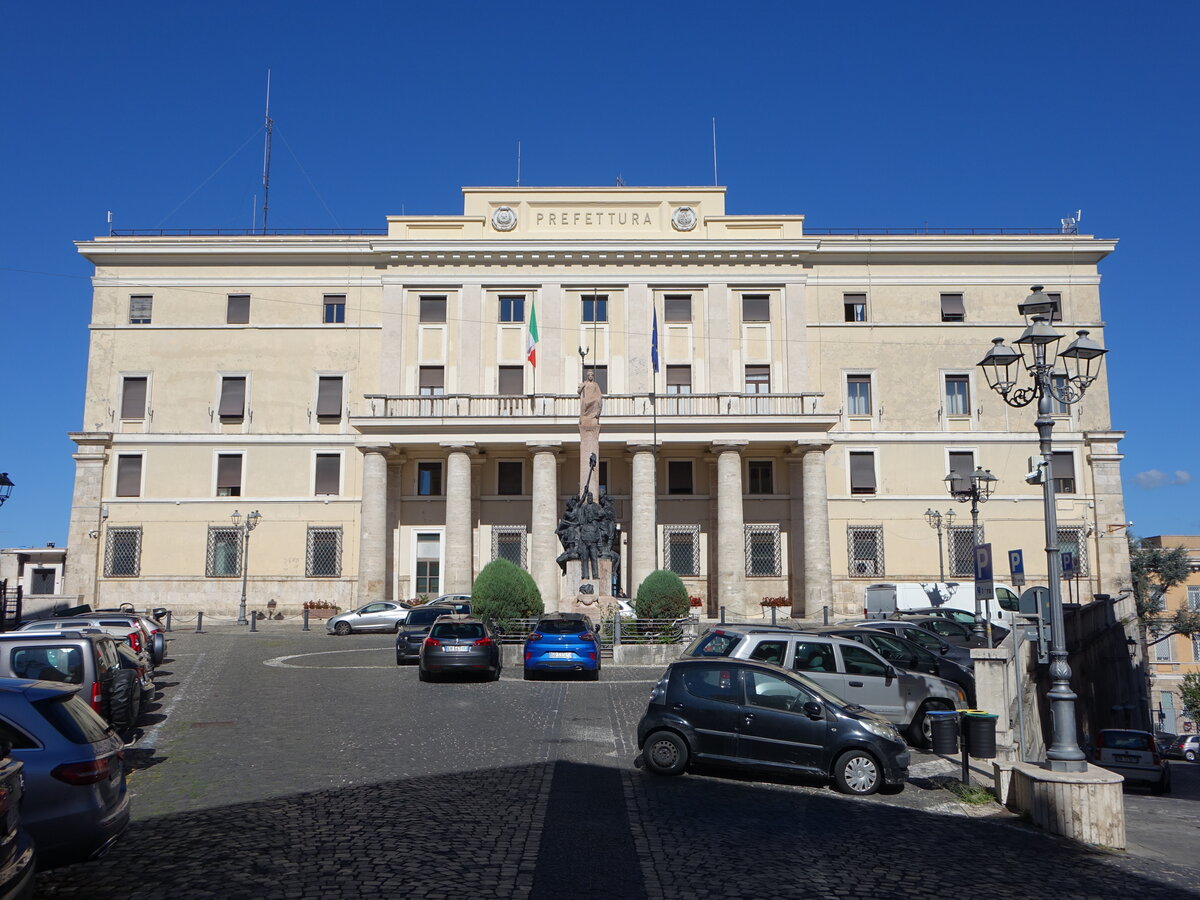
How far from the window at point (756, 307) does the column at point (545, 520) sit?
11.5 metres

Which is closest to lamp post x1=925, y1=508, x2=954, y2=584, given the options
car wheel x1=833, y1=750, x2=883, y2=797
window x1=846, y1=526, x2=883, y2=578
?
window x1=846, y1=526, x2=883, y2=578

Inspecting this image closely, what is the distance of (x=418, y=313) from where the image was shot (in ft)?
151

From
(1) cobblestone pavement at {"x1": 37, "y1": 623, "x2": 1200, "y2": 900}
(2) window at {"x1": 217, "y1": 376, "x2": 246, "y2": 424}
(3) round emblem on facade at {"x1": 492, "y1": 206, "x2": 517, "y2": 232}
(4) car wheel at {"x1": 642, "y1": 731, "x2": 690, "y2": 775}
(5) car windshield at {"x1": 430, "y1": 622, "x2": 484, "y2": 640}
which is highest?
(3) round emblem on facade at {"x1": 492, "y1": 206, "x2": 517, "y2": 232}

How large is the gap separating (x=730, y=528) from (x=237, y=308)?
25.2 m

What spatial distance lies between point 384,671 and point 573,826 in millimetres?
15013

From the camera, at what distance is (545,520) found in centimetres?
4125

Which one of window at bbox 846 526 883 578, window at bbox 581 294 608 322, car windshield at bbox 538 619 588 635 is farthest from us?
window at bbox 581 294 608 322

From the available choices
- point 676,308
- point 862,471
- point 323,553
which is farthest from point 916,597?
point 323,553

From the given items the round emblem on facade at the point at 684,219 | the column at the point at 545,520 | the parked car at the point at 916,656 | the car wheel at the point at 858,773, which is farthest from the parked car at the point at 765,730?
the round emblem on facade at the point at 684,219

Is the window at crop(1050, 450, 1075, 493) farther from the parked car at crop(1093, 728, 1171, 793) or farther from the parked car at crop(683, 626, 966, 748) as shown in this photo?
the parked car at crop(683, 626, 966, 748)

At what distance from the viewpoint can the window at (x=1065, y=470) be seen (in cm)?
4525

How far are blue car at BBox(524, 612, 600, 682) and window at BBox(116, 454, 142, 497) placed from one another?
30.3m

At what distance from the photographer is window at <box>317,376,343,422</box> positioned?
149 feet

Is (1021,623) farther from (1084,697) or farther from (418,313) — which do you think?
(418,313)
